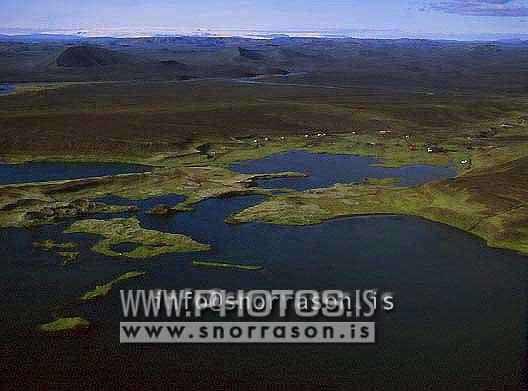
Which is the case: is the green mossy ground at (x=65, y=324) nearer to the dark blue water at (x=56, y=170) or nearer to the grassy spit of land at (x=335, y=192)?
the grassy spit of land at (x=335, y=192)

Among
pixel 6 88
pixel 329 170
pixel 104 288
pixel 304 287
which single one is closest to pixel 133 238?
pixel 104 288

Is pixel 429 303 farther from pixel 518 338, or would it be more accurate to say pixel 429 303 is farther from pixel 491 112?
pixel 491 112

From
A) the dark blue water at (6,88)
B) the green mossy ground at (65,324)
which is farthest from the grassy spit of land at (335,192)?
the dark blue water at (6,88)

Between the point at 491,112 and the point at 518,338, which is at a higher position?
the point at 491,112

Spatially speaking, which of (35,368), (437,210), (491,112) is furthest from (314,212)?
(491,112)

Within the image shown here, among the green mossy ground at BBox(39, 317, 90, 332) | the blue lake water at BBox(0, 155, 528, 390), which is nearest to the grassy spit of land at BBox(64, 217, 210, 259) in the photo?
the blue lake water at BBox(0, 155, 528, 390)

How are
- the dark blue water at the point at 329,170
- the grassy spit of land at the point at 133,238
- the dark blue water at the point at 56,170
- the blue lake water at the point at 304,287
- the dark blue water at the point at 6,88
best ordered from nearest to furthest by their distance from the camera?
the blue lake water at the point at 304,287 → the grassy spit of land at the point at 133,238 → the dark blue water at the point at 329,170 → the dark blue water at the point at 56,170 → the dark blue water at the point at 6,88

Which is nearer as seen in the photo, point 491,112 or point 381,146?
point 381,146
